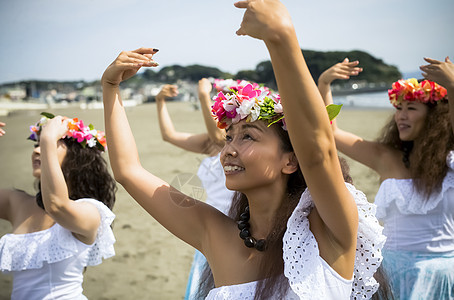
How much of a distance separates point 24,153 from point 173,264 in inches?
411

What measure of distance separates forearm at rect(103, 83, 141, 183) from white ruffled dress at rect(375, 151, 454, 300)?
2168mm

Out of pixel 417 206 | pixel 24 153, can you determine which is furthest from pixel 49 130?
pixel 24 153

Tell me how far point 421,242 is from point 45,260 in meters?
2.71

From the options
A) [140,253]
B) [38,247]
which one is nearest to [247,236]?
[38,247]

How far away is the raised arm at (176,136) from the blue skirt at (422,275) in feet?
6.81

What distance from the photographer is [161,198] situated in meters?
1.82

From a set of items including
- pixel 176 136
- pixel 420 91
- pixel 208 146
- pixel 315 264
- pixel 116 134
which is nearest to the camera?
pixel 315 264

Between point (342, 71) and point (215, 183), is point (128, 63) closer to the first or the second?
point (342, 71)

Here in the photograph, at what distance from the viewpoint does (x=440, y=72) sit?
2455 mm

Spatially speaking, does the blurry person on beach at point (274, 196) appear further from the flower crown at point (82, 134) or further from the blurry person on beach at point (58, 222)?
the flower crown at point (82, 134)

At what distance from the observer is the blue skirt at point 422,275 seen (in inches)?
116

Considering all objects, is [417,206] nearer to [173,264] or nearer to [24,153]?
[173,264]

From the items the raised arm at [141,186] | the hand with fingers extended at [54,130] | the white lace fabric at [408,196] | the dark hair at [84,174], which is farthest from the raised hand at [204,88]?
the raised arm at [141,186]

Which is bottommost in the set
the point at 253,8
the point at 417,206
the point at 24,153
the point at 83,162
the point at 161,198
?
the point at 24,153
